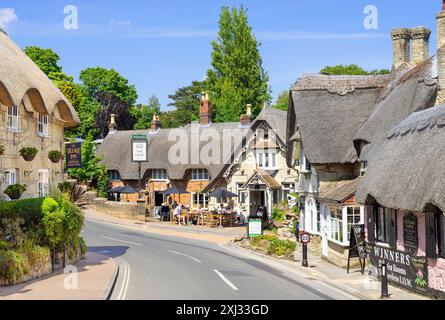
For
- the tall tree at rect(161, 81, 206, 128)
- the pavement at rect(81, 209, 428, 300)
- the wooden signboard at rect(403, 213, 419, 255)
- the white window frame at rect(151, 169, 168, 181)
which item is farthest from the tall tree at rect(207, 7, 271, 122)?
the wooden signboard at rect(403, 213, 419, 255)

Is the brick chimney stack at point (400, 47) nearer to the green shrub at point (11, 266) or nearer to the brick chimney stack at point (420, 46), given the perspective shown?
the brick chimney stack at point (420, 46)

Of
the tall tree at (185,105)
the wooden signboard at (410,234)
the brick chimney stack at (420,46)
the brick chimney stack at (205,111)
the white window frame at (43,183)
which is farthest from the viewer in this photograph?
the tall tree at (185,105)

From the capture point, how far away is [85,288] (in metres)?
19.4

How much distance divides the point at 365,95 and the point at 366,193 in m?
11.6

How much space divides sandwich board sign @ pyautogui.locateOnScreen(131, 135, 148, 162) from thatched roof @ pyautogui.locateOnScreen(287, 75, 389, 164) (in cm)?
1874

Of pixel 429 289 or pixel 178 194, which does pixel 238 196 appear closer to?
pixel 178 194

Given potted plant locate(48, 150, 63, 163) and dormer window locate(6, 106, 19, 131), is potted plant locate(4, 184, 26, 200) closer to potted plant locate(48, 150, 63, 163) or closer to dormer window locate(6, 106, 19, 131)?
dormer window locate(6, 106, 19, 131)

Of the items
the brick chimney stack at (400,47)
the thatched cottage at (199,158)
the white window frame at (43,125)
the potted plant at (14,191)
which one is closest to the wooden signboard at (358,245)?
the brick chimney stack at (400,47)

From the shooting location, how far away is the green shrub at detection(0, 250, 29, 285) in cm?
1920

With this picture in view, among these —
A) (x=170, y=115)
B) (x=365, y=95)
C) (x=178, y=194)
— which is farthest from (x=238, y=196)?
(x=170, y=115)

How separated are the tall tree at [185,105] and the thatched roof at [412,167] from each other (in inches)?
2438

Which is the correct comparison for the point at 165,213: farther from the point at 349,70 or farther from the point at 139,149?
the point at 349,70

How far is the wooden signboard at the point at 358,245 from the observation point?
23.3m

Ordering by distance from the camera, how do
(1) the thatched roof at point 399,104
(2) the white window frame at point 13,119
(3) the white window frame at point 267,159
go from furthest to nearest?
(3) the white window frame at point 267,159
(2) the white window frame at point 13,119
(1) the thatched roof at point 399,104
